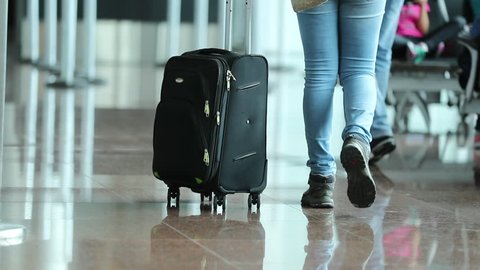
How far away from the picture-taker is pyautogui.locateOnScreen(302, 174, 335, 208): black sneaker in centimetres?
448

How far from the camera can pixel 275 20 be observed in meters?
17.3

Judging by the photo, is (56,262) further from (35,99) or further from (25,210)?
(35,99)

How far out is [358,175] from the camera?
407cm

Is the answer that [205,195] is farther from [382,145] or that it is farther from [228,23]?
[382,145]

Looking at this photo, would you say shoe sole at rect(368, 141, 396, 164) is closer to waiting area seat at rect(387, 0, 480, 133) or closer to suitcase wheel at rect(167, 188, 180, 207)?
waiting area seat at rect(387, 0, 480, 133)

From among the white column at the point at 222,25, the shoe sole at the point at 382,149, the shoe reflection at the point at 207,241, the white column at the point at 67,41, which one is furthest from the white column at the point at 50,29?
the shoe reflection at the point at 207,241

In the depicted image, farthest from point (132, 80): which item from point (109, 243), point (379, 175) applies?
point (109, 243)

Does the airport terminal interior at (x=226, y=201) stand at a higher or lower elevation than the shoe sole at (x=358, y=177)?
lower

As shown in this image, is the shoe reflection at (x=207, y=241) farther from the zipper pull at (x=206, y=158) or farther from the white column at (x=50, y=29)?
the white column at (x=50, y=29)

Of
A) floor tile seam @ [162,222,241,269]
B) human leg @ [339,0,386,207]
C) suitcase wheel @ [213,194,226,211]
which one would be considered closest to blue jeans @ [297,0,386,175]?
human leg @ [339,0,386,207]

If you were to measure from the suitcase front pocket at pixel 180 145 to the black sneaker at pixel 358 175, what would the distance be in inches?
19.9

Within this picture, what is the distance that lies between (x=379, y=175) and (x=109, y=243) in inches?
98.5

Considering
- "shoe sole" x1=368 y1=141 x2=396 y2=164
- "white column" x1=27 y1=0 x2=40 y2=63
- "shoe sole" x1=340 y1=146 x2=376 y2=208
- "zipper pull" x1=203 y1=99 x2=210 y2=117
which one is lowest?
"white column" x1=27 y1=0 x2=40 y2=63

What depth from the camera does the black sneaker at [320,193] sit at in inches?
177
